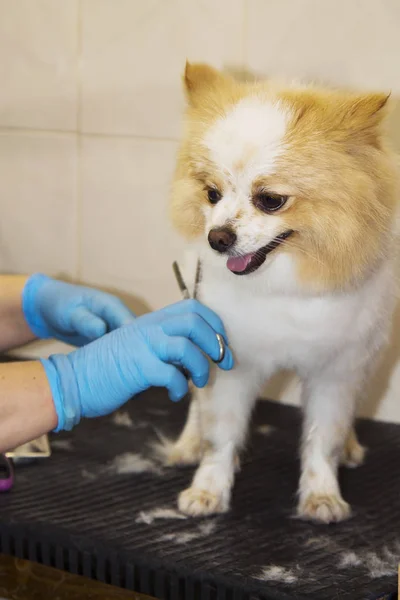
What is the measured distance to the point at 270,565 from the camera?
1.09 m

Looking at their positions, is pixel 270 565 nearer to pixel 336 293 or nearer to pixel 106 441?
pixel 336 293

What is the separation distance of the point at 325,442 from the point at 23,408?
459 millimetres

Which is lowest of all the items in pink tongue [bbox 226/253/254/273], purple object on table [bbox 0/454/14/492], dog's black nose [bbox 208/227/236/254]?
purple object on table [bbox 0/454/14/492]

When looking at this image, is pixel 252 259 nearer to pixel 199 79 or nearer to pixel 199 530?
pixel 199 79

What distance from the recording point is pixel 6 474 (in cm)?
129

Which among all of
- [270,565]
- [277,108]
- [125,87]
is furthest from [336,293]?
[125,87]

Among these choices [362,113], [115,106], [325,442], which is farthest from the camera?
[115,106]

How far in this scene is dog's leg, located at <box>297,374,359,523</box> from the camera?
1.23 m

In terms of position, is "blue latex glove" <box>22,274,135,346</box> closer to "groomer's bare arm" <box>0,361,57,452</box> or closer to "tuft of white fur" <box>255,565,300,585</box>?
"groomer's bare arm" <box>0,361,57,452</box>

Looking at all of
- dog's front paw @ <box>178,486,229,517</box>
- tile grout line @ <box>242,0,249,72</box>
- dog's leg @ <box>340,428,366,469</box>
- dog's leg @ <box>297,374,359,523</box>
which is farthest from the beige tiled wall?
dog's front paw @ <box>178,486,229,517</box>

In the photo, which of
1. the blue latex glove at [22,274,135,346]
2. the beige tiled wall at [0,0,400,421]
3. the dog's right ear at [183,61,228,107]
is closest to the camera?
the dog's right ear at [183,61,228,107]

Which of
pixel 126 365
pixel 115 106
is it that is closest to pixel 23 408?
pixel 126 365

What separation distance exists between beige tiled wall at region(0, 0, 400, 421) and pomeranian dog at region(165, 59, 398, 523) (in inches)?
14.3

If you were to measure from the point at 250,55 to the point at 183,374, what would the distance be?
2.16 ft
